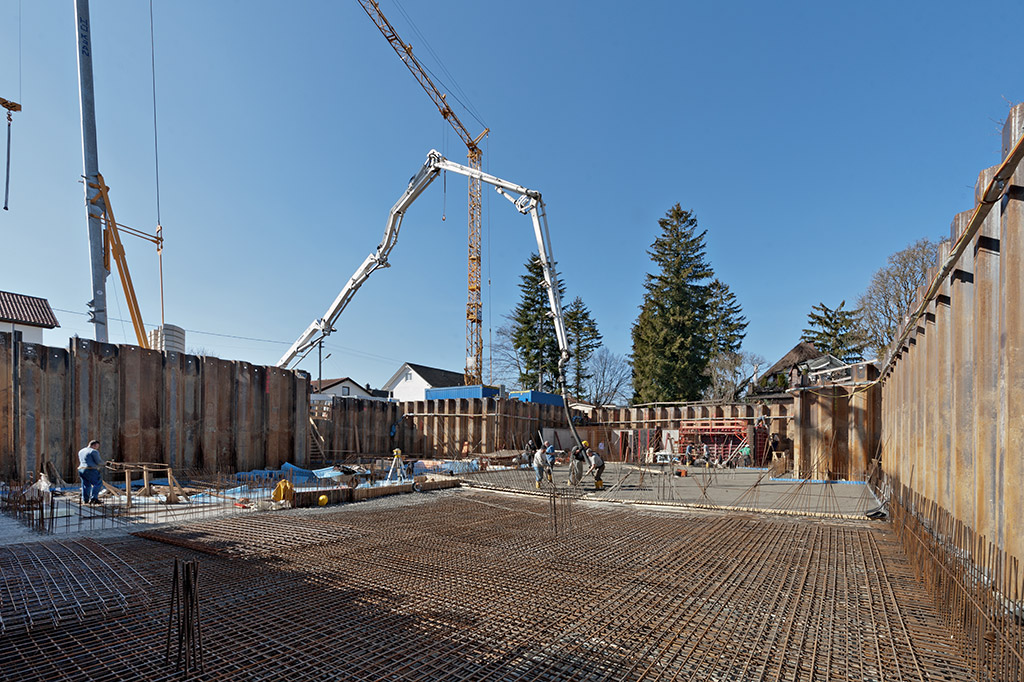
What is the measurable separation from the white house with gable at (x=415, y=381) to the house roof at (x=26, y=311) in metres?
28.1

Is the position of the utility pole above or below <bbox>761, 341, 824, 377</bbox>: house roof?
above

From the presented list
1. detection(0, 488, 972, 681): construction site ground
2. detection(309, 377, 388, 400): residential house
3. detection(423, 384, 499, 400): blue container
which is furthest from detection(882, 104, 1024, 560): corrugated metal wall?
detection(309, 377, 388, 400): residential house

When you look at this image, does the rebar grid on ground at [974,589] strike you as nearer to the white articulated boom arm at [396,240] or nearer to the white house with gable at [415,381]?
the white articulated boom arm at [396,240]

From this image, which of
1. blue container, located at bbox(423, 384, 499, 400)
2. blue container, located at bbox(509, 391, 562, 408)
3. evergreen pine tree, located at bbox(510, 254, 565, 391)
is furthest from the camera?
evergreen pine tree, located at bbox(510, 254, 565, 391)

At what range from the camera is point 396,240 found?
27453 millimetres

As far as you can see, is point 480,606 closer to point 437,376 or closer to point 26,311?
point 26,311

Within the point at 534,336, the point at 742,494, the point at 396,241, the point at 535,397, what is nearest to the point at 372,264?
the point at 396,241

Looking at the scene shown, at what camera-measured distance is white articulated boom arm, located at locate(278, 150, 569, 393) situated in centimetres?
2338

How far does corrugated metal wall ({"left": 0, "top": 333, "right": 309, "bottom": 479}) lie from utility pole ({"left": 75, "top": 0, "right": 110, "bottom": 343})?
266 centimetres

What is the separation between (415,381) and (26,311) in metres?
29.8

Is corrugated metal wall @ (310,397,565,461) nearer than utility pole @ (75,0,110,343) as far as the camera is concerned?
No

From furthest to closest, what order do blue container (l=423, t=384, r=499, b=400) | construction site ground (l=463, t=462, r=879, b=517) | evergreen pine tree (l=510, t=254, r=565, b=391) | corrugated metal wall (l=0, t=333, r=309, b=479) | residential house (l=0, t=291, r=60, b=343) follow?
1. evergreen pine tree (l=510, t=254, r=565, b=391)
2. residential house (l=0, t=291, r=60, b=343)
3. blue container (l=423, t=384, r=499, b=400)
4. corrugated metal wall (l=0, t=333, r=309, b=479)
5. construction site ground (l=463, t=462, r=879, b=517)

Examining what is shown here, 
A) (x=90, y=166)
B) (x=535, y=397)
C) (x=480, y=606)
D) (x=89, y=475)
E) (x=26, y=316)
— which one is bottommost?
(x=89, y=475)

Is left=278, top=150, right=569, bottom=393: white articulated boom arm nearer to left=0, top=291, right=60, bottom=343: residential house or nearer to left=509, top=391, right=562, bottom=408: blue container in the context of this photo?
left=509, top=391, right=562, bottom=408: blue container
